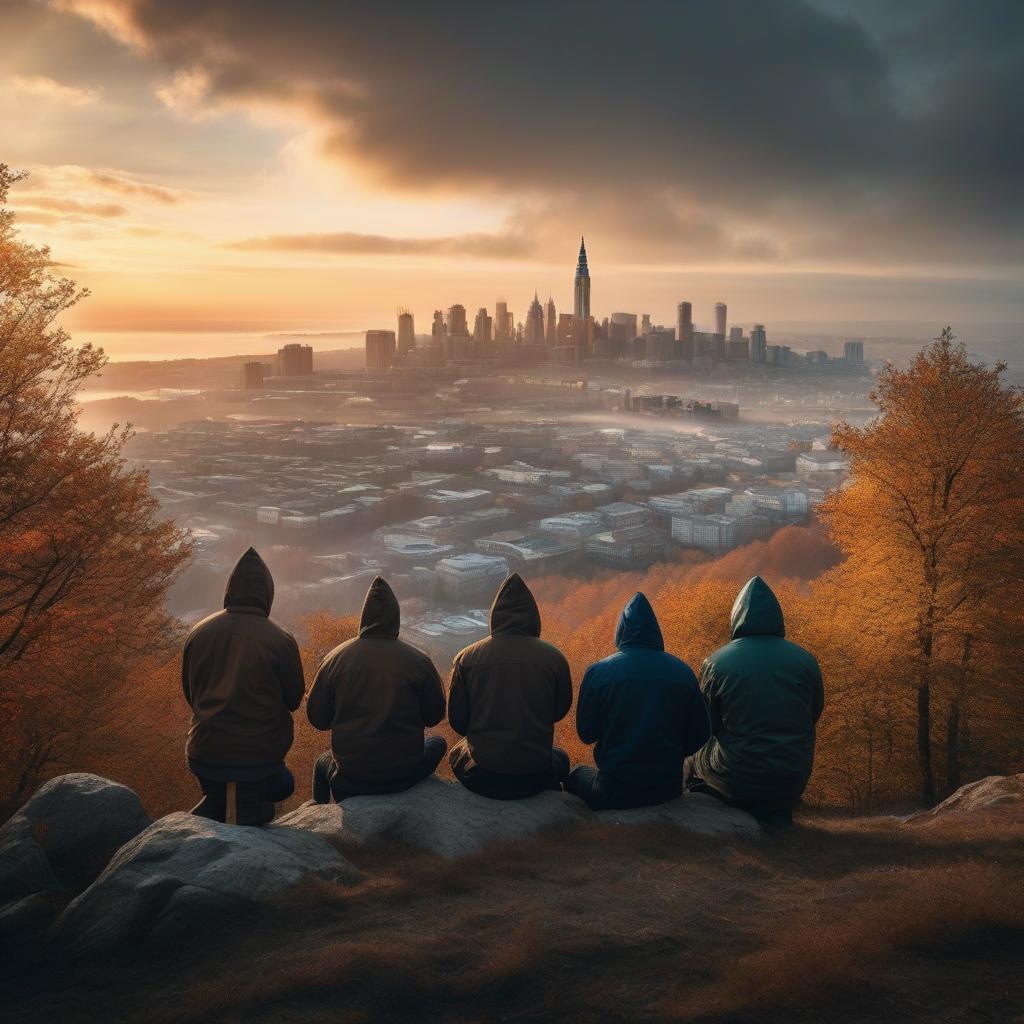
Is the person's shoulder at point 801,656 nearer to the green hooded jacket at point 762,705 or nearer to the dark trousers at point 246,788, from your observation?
the green hooded jacket at point 762,705

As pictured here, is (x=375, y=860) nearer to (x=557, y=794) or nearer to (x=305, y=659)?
(x=557, y=794)

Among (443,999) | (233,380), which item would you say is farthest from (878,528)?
(233,380)

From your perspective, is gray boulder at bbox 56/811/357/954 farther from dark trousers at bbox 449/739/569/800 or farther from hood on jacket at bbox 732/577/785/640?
hood on jacket at bbox 732/577/785/640

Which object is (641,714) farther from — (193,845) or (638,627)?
(193,845)

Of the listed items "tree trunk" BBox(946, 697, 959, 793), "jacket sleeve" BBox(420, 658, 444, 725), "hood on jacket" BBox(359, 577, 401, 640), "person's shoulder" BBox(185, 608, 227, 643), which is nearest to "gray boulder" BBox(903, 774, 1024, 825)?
"tree trunk" BBox(946, 697, 959, 793)

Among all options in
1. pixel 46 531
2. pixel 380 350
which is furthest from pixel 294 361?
pixel 46 531

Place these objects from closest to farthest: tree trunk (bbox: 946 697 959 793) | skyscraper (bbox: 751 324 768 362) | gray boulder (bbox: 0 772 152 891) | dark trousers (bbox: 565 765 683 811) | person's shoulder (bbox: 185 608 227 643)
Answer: gray boulder (bbox: 0 772 152 891), person's shoulder (bbox: 185 608 227 643), dark trousers (bbox: 565 765 683 811), tree trunk (bbox: 946 697 959 793), skyscraper (bbox: 751 324 768 362)
